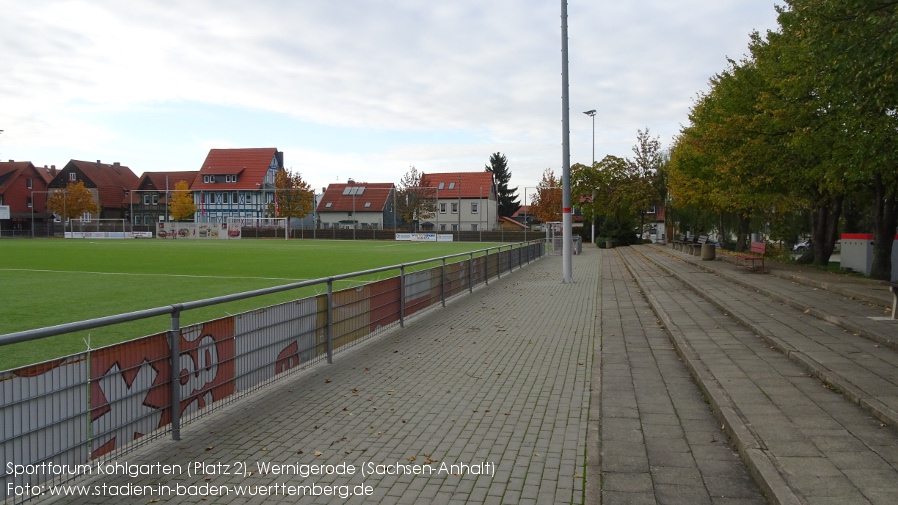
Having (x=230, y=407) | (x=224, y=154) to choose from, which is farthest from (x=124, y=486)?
(x=224, y=154)

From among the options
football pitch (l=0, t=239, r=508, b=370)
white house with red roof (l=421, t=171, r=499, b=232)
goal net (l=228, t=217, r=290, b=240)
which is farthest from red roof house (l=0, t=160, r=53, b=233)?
football pitch (l=0, t=239, r=508, b=370)

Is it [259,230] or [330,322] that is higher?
[259,230]

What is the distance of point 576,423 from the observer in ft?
20.6

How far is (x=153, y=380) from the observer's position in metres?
5.52

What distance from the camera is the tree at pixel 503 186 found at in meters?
108

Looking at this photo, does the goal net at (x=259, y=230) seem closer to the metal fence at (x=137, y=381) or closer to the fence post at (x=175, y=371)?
the metal fence at (x=137, y=381)

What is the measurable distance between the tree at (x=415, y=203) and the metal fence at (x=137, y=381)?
260 feet

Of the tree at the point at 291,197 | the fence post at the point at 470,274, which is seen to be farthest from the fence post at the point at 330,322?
the tree at the point at 291,197

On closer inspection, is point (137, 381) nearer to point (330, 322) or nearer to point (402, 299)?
point (330, 322)

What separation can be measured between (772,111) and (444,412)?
60.2 ft

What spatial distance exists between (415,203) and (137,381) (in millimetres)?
83020

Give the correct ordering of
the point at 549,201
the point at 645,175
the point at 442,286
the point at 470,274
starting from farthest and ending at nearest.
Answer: the point at 549,201 → the point at 645,175 → the point at 470,274 → the point at 442,286

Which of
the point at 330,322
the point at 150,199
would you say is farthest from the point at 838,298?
the point at 150,199

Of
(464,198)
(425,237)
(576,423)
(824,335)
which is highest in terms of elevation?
(464,198)
